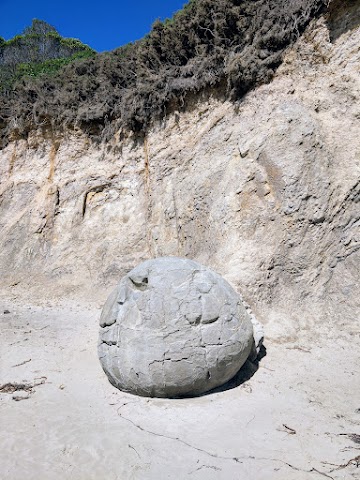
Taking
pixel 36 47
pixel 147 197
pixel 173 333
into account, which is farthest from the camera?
pixel 36 47

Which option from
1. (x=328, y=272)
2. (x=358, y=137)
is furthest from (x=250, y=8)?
(x=328, y=272)

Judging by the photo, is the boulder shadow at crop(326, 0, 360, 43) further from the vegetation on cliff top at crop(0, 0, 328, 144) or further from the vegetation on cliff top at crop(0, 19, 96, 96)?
the vegetation on cliff top at crop(0, 19, 96, 96)

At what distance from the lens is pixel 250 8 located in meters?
8.89

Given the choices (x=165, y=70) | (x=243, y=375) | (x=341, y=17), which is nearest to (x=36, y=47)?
(x=165, y=70)

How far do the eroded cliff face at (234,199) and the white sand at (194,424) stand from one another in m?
1.20

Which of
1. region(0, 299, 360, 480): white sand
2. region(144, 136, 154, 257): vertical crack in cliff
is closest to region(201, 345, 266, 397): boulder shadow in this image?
region(0, 299, 360, 480): white sand

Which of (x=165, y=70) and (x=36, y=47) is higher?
(x=36, y=47)

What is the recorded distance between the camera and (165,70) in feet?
33.4

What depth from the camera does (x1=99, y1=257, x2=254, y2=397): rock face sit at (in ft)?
13.7

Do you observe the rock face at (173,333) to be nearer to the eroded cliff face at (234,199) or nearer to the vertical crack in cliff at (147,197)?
the eroded cliff face at (234,199)

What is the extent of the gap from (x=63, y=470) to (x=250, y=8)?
9.91 m

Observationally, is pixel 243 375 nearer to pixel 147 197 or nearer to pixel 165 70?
pixel 147 197

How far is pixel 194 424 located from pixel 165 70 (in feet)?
30.3

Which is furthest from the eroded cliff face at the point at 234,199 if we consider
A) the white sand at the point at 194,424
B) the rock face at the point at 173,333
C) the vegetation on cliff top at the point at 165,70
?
the rock face at the point at 173,333
